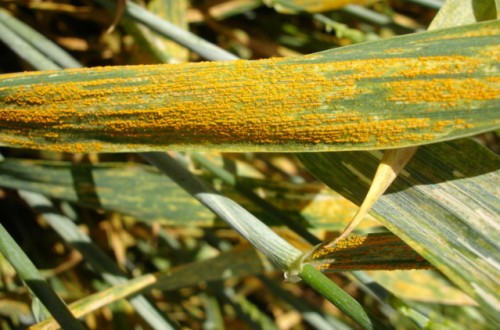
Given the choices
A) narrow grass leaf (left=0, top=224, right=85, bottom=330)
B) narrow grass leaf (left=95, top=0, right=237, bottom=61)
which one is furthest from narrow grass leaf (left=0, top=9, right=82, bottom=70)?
narrow grass leaf (left=0, top=224, right=85, bottom=330)

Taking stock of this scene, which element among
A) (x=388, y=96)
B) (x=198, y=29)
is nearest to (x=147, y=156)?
(x=388, y=96)

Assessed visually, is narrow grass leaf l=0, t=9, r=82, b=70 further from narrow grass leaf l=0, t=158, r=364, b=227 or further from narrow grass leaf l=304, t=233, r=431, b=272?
narrow grass leaf l=304, t=233, r=431, b=272

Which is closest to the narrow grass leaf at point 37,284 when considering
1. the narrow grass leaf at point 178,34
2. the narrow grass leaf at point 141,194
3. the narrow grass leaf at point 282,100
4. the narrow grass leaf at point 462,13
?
the narrow grass leaf at point 282,100

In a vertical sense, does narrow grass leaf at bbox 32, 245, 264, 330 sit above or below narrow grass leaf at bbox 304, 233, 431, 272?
below

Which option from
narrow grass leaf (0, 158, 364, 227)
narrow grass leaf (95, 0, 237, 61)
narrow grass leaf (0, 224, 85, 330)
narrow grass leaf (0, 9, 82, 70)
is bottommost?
narrow grass leaf (0, 224, 85, 330)

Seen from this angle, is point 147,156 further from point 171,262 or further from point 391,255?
point 171,262

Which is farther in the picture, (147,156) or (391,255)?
(147,156)

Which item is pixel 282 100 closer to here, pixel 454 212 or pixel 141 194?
pixel 454 212

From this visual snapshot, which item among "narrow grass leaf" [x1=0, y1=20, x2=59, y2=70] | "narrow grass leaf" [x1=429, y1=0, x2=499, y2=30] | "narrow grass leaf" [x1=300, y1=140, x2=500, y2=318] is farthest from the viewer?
"narrow grass leaf" [x1=0, y1=20, x2=59, y2=70]
